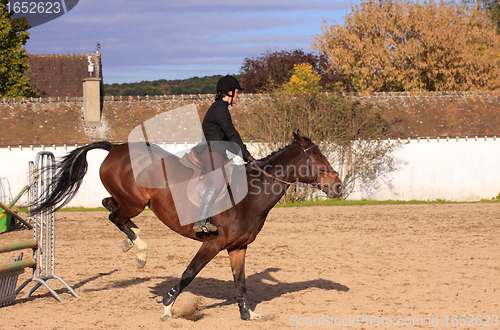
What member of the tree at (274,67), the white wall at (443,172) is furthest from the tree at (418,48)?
the white wall at (443,172)

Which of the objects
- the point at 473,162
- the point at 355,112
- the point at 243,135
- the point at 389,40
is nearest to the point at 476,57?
the point at 389,40

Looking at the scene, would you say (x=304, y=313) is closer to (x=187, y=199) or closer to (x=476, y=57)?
(x=187, y=199)

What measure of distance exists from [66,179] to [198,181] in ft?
6.94

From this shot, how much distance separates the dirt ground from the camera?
5.21 metres

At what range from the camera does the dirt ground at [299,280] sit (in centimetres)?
521

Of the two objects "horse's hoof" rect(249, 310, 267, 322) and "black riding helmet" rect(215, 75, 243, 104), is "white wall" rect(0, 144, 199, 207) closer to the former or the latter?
"black riding helmet" rect(215, 75, 243, 104)

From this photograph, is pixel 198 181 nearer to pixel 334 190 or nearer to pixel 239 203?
pixel 239 203

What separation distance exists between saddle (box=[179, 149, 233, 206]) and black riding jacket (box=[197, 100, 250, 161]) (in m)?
0.13

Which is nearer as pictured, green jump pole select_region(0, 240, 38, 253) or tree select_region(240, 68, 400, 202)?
green jump pole select_region(0, 240, 38, 253)

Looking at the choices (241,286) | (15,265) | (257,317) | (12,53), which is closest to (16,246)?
(15,265)

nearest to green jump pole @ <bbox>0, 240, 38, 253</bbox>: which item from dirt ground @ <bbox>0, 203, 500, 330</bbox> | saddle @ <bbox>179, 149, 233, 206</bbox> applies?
dirt ground @ <bbox>0, 203, 500, 330</bbox>

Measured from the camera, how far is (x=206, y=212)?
507 cm

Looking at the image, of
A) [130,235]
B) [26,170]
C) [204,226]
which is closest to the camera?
[204,226]

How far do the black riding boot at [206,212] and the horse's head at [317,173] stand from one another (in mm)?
1124
